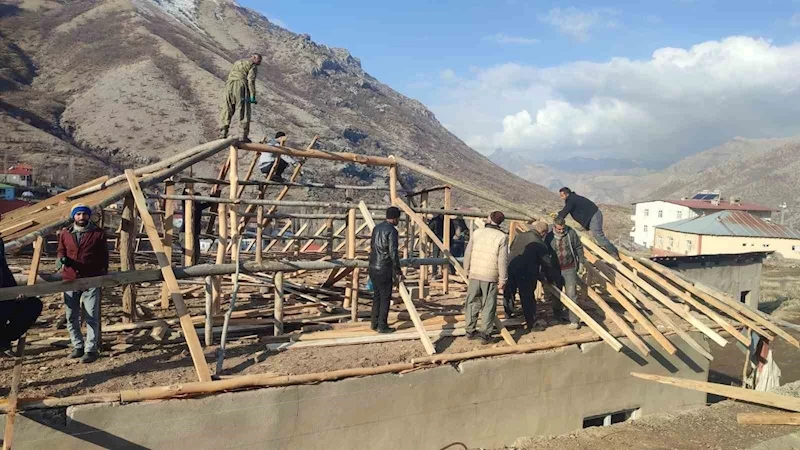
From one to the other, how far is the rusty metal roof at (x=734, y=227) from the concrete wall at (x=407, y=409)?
32.1 m

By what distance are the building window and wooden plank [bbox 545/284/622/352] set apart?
1307 millimetres

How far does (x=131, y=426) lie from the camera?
511 centimetres

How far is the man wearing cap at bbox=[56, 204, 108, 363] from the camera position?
18.4 feet

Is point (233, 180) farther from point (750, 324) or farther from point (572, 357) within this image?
point (750, 324)

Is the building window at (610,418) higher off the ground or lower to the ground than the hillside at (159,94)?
lower

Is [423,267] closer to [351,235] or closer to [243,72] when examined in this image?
[351,235]

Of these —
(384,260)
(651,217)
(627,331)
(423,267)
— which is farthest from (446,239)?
(651,217)

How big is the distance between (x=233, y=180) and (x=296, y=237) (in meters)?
4.73

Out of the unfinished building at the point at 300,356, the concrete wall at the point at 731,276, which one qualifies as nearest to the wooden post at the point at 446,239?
the unfinished building at the point at 300,356

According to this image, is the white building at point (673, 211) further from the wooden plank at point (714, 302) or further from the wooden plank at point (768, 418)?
the wooden plank at point (768, 418)

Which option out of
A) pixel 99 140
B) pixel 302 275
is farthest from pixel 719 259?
pixel 99 140

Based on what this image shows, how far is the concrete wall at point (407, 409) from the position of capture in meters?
5.09

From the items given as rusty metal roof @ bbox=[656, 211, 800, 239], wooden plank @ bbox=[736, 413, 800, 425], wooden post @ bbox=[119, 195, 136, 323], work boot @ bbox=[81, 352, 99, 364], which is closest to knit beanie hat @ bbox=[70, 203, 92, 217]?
wooden post @ bbox=[119, 195, 136, 323]

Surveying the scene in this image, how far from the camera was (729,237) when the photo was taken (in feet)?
118
